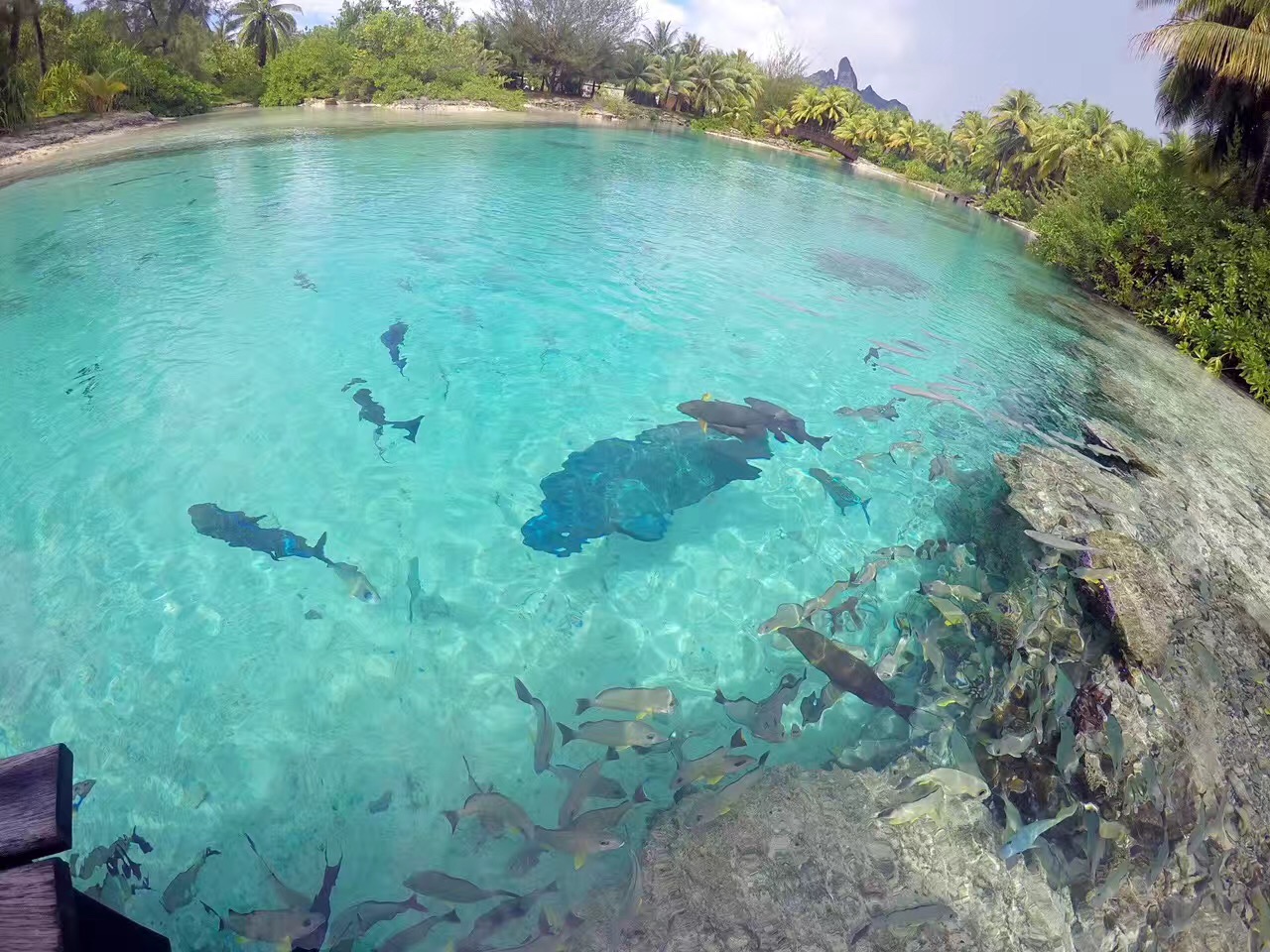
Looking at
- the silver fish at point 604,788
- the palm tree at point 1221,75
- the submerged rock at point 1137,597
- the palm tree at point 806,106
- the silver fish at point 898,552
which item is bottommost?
the silver fish at point 604,788

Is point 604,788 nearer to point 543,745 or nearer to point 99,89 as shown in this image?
point 543,745

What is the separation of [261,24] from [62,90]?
24.3 m

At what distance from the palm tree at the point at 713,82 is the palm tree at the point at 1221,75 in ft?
116

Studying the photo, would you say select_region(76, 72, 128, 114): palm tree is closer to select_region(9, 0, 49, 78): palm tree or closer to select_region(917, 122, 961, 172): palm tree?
select_region(9, 0, 49, 78): palm tree

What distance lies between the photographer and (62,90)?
74.9ft

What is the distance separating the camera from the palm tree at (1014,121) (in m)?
32.3

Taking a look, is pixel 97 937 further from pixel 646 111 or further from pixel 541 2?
pixel 541 2

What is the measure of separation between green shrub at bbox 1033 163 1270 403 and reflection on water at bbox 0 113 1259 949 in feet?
11.5

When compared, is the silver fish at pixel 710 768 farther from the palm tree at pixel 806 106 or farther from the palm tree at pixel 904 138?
the palm tree at pixel 806 106

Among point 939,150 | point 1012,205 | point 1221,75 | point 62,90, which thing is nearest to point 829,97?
point 939,150

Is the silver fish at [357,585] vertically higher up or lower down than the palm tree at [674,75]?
lower down

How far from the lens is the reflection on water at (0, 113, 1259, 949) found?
3.30 meters

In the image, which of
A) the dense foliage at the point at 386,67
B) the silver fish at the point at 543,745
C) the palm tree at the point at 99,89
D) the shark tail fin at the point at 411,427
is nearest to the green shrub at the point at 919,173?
the dense foliage at the point at 386,67

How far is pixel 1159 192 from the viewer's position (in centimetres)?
1498
